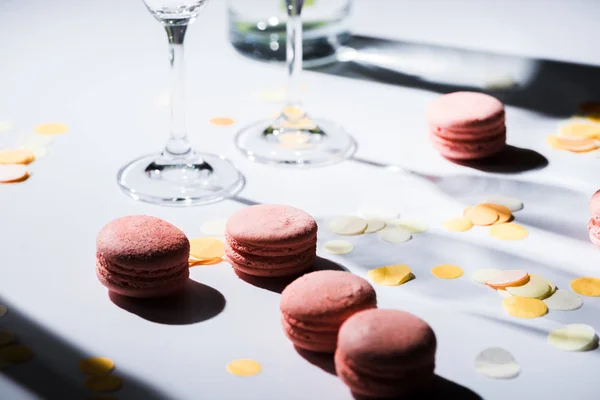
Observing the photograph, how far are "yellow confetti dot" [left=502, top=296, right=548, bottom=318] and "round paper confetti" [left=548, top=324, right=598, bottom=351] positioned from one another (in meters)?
0.04

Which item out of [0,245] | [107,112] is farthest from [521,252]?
[107,112]

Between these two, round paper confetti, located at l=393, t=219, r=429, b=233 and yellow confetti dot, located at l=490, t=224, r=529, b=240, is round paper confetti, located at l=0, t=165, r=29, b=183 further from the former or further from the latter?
yellow confetti dot, located at l=490, t=224, r=529, b=240

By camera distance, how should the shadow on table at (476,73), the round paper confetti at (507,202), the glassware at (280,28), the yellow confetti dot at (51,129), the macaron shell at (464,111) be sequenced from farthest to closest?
the glassware at (280,28) < the shadow on table at (476,73) < the yellow confetti dot at (51,129) < the macaron shell at (464,111) < the round paper confetti at (507,202)

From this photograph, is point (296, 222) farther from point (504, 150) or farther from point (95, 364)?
point (504, 150)

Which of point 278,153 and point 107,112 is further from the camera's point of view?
point 107,112

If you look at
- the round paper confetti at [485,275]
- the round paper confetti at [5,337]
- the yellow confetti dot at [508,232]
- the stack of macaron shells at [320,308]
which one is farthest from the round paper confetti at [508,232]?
the round paper confetti at [5,337]

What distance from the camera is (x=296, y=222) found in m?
1.26

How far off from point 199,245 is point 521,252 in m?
0.45

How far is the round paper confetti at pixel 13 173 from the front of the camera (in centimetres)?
152

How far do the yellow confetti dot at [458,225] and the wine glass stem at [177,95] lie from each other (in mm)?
433

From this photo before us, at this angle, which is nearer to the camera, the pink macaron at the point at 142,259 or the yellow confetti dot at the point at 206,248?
the pink macaron at the point at 142,259

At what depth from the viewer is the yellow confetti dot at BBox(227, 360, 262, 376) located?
42.1 inches

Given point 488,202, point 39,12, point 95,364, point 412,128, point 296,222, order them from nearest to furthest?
point 95,364 → point 296,222 → point 488,202 → point 412,128 → point 39,12

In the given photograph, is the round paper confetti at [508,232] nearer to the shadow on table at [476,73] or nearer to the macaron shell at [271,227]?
the macaron shell at [271,227]
